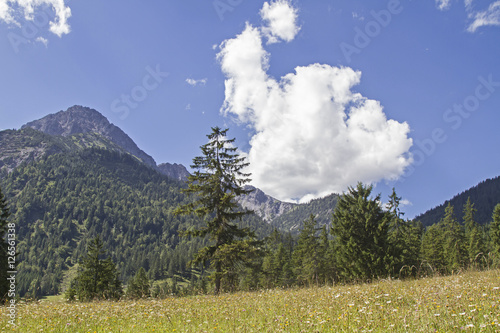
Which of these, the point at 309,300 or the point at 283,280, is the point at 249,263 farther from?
the point at 283,280

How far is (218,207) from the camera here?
20328 mm

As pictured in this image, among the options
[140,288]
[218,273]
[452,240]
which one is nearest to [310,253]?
[452,240]

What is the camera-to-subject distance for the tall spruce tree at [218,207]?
19.4 metres

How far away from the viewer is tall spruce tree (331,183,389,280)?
24.4 metres

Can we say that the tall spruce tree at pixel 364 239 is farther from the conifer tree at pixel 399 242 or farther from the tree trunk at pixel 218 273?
the tree trunk at pixel 218 273

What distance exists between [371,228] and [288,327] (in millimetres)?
22788

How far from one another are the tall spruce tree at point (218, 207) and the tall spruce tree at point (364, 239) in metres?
10.4

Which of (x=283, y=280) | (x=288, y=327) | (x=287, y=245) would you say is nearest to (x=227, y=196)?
(x=288, y=327)

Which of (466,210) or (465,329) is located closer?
(465,329)

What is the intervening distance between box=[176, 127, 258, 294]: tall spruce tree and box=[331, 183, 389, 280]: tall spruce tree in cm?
1035

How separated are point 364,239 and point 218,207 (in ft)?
47.3

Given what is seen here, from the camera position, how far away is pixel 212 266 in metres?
19.8

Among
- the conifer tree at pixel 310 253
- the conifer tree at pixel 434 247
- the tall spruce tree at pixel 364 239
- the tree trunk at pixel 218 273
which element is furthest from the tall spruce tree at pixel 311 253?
the tree trunk at pixel 218 273

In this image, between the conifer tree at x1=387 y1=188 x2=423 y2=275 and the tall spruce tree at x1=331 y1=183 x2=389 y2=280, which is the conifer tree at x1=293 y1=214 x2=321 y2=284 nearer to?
the conifer tree at x1=387 y1=188 x2=423 y2=275
